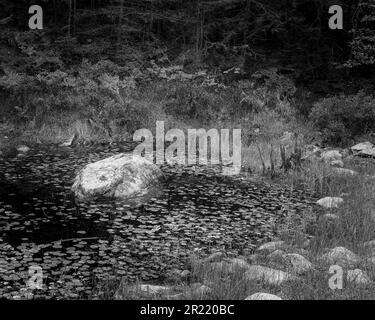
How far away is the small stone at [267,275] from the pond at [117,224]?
86 cm

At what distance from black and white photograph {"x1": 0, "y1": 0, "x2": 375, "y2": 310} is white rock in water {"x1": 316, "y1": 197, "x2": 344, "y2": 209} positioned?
0.19ft

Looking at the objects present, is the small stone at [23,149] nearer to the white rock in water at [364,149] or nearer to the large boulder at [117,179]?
the large boulder at [117,179]

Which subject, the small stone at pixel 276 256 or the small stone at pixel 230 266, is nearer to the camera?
the small stone at pixel 230 266

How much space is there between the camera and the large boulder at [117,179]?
848 cm

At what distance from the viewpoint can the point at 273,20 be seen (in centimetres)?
1728

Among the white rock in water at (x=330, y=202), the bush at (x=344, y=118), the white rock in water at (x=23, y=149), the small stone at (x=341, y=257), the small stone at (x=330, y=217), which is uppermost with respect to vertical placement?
the bush at (x=344, y=118)

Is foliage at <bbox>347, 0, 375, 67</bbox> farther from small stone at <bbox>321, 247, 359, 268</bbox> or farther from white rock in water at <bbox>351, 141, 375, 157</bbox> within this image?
small stone at <bbox>321, 247, 359, 268</bbox>

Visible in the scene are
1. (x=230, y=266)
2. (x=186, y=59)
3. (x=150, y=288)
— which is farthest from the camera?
(x=186, y=59)

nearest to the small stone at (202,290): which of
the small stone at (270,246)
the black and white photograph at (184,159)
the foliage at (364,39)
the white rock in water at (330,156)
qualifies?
the black and white photograph at (184,159)

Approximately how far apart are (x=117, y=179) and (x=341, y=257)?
4147mm

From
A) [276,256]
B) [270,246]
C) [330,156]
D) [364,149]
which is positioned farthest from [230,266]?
[364,149]

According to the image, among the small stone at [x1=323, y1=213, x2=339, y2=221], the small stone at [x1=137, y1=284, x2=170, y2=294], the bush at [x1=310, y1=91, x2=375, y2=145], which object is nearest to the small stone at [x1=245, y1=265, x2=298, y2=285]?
the small stone at [x1=137, y1=284, x2=170, y2=294]

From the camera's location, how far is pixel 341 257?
6.10 m

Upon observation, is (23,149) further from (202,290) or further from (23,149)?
(202,290)
